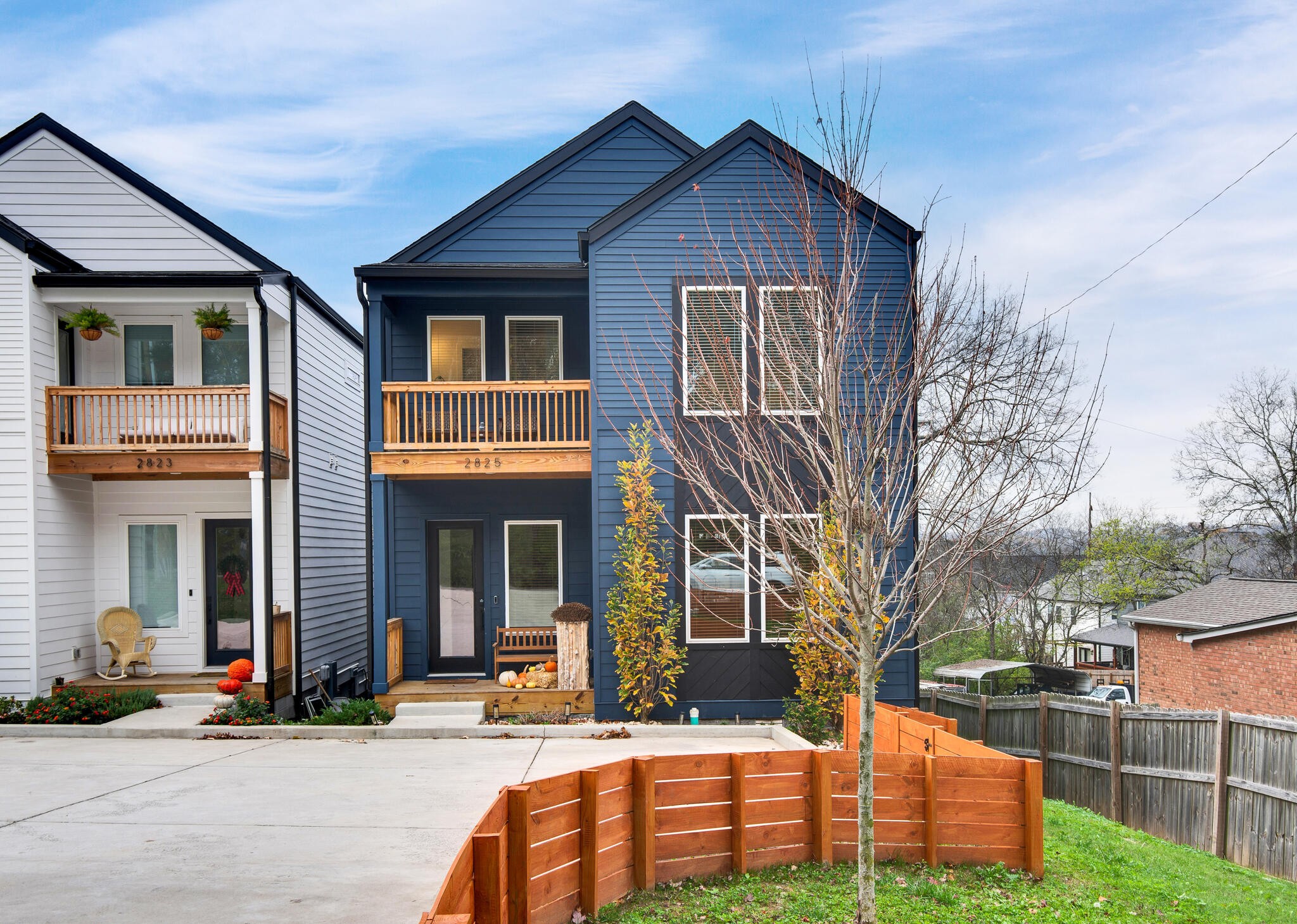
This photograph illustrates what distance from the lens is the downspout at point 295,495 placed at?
12.5 m

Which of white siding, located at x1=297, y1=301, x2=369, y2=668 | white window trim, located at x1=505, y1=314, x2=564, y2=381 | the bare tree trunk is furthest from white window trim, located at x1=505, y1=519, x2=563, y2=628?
the bare tree trunk

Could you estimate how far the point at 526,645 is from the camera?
1233 cm

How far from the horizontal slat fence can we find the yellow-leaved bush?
4.47 m

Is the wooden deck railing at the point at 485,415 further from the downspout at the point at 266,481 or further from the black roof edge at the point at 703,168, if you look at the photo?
the black roof edge at the point at 703,168

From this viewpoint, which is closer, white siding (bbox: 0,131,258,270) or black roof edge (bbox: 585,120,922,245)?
black roof edge (bbox: 585,120,922,245)

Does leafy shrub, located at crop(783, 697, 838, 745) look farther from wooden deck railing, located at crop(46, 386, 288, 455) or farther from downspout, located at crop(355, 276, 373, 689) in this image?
wooden deck railing, located at crop(46, 386, 288, 455)

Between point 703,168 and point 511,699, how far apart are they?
24.2 feet

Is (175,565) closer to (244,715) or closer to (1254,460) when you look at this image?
(244,715)

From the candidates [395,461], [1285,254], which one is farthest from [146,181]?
[1285,254]

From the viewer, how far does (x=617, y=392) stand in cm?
1077

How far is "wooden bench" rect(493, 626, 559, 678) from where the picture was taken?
39.8 ft

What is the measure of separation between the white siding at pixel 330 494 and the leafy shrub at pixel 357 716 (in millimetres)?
2550

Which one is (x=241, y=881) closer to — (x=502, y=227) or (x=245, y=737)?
(x=245, y=737)

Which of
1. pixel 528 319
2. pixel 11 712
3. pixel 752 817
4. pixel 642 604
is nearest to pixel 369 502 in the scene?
pixel 528 319
